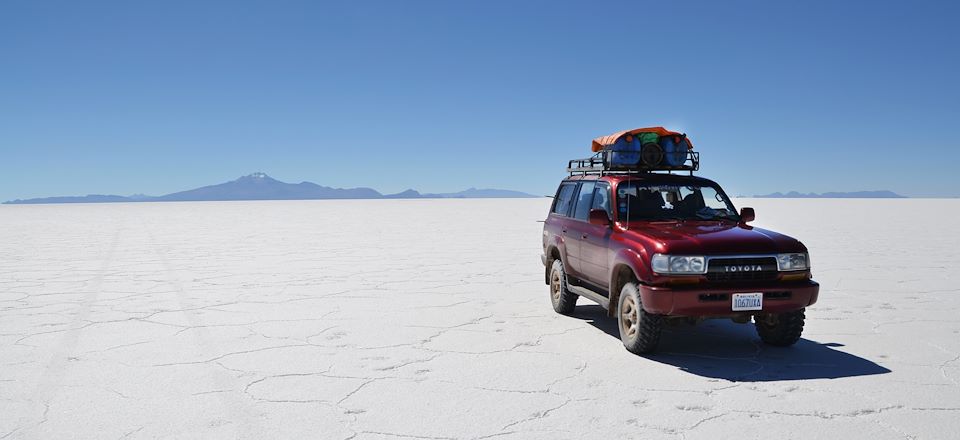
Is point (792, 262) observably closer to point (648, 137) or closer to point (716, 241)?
point (716, 241)

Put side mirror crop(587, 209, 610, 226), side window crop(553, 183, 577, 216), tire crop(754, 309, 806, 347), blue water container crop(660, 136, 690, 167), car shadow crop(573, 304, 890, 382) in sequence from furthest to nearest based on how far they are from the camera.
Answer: side window crop(553, 183, 577, 216), blue water container crop(660, 136, 690, 167), side mirror crop(587, 209, 610, 226), tire crop(754, 309, 806, 347), car shadow crop(573, 304, 890, 382)

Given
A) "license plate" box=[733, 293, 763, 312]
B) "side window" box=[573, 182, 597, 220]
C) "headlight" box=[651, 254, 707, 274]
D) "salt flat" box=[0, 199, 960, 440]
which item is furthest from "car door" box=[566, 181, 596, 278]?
"license plate" box=[733, 293, 763, 312]

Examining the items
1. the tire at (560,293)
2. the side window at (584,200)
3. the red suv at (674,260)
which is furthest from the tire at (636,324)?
the tire at (560,293)

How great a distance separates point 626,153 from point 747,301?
7.75 feet

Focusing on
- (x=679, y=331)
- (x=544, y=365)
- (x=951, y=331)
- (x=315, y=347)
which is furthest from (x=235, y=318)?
(x=951, y=331)

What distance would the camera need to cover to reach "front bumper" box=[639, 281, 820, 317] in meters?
6.06

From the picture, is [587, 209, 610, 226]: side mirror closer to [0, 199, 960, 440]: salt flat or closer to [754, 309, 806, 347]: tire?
[0, 199, 960, 440]: salt flat

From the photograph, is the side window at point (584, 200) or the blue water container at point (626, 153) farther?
the side window at point (584, 200)

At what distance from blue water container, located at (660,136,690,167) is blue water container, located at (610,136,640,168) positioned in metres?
0.31

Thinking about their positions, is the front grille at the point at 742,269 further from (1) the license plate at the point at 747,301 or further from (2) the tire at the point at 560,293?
(2) the tire at the point at 560,293

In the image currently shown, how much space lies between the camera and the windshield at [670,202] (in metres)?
7.40

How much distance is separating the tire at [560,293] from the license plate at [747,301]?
8.29ft

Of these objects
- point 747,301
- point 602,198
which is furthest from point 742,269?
point 602,198

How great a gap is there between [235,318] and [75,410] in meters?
3.41
